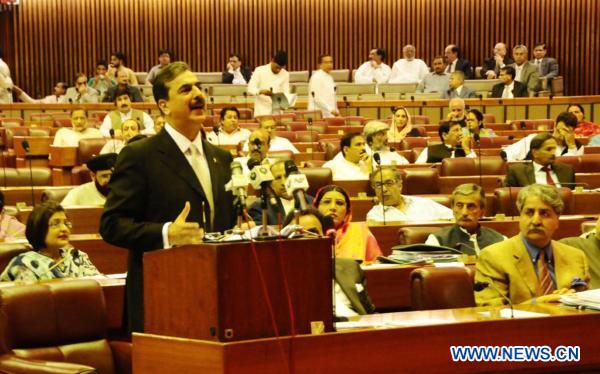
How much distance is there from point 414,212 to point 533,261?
8.05 ft

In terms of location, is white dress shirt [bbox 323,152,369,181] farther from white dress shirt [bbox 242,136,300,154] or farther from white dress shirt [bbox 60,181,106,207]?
white dress shirt [bbox 60,181,106,207]

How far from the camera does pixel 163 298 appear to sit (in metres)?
2.85

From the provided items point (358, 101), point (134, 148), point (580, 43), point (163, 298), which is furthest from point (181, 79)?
point (580, 43)

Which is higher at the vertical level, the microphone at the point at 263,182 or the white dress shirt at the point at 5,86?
the white dress shirt at the point at 5,86

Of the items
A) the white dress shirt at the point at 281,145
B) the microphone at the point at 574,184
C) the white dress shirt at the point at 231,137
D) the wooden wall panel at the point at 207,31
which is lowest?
the microphone at the point at 574,184

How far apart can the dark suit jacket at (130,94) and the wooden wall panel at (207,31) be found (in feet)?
13.6

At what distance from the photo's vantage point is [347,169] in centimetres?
860

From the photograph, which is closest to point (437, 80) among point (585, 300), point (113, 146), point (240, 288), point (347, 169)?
point (113, 146)

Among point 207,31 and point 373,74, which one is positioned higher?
point 207,31

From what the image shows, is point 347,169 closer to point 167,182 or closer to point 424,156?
point 424,156

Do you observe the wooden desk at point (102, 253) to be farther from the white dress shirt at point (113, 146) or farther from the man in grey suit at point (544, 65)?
the man in grey suit at point (544, 65)

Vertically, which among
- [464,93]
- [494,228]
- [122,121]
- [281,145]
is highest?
[464,93]

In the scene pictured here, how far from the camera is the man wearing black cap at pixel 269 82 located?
13.4 meters

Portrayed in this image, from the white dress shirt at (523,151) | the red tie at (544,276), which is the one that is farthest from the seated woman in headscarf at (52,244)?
the white dress shirt at (523,151)
